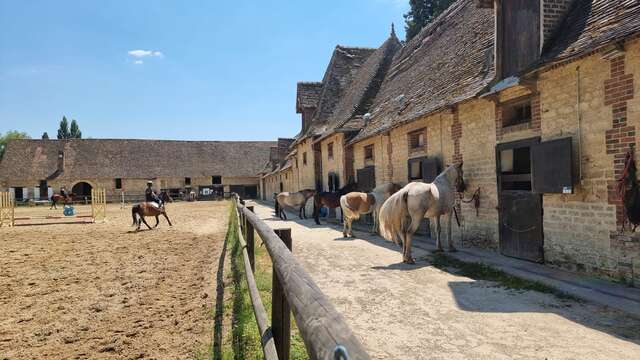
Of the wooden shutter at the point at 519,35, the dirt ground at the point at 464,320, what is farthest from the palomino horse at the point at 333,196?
the wooden shutter at the point at 519,35

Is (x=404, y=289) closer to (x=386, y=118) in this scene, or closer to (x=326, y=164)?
(x=386, y=118)

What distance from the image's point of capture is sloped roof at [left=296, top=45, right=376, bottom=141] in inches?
851

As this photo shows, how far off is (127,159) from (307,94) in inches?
A: 1310

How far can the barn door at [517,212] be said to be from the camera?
7.13 meters

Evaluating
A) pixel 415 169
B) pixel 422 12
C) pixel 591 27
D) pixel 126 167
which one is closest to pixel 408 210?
pixel 415 169

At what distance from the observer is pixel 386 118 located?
1343cm

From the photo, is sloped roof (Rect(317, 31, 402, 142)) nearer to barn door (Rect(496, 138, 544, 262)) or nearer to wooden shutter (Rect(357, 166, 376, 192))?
wooden shutter (Rect(357, 166, 376, 192))

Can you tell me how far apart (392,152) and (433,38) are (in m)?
5.25

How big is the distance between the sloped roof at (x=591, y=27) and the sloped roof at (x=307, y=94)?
1816cm

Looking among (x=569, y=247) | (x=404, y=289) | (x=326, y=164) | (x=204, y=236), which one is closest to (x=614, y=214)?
(x=569, y=247)

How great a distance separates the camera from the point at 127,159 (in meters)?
48.8

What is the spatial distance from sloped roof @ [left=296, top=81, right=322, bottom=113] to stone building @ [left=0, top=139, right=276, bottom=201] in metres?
27.9

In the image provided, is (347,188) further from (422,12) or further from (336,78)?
(422,12)

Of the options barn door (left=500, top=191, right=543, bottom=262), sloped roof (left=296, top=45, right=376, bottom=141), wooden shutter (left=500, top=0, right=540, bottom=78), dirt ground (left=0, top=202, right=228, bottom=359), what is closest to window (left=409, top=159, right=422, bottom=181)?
barn door (left=500, top=191, right=543, bottom=262)
